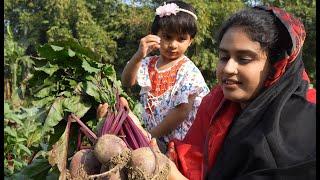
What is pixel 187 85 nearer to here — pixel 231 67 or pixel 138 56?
pixel 138 56

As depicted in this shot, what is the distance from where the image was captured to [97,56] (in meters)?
2.74

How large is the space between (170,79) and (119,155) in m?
0.96

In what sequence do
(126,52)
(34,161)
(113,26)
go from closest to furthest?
1. (34,161)
2. (126,52)
3. (113,26)

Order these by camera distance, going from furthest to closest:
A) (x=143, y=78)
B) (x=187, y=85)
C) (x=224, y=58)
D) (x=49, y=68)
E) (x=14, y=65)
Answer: (x=14, y=65) → (x=143, y=78) → (x=187, y=85) → (x=49, y=68) → (x=224, y=58)

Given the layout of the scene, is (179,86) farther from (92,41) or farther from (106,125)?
(92,41)

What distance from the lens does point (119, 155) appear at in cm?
224

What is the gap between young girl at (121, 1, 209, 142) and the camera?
3000 millimetres

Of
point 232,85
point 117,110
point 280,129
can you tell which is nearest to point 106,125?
point 117,110

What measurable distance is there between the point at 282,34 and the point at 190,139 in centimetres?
71

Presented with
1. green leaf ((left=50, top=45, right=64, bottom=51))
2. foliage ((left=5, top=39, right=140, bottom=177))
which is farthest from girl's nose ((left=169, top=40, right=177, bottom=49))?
green leaf ((left=50, top=45, right=64, bottom=51))

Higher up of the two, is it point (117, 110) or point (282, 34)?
point (282, 34)

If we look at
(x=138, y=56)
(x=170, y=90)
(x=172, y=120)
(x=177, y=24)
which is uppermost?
(x=177, y=24)

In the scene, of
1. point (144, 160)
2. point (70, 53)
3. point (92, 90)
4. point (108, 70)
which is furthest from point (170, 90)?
point (144, 160)

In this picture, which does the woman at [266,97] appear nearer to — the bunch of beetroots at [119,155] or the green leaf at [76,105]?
the bunch of beetroots at [119,155]
